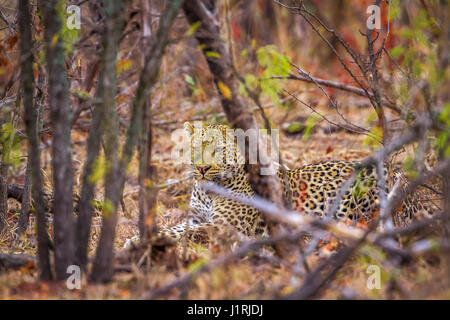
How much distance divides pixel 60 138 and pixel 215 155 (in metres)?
A: 2.72

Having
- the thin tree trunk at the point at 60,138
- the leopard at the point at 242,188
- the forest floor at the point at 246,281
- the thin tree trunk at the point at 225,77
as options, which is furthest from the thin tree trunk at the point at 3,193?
the thin tree trunk at the point at 225,77

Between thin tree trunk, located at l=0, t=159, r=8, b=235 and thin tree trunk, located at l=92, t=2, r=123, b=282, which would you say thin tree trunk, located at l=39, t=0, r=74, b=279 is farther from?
thin tree trunk, located at l=0, t=159, r=8, b=235

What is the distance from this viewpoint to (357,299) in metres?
3.55

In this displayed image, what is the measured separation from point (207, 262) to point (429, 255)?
4.90 ft

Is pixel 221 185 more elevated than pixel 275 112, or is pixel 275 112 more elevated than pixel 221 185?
pixel 275 112

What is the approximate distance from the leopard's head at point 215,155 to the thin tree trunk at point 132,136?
245cm

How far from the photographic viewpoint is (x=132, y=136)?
3.59 metres

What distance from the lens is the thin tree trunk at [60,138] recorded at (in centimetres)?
354

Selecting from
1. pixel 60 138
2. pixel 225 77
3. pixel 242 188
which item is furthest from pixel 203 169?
pixel 60 138

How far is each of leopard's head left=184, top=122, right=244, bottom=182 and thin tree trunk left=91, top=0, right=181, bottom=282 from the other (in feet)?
8.02

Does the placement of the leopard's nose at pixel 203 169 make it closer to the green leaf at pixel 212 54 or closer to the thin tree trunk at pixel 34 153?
the green leaf at pixel 212 54
